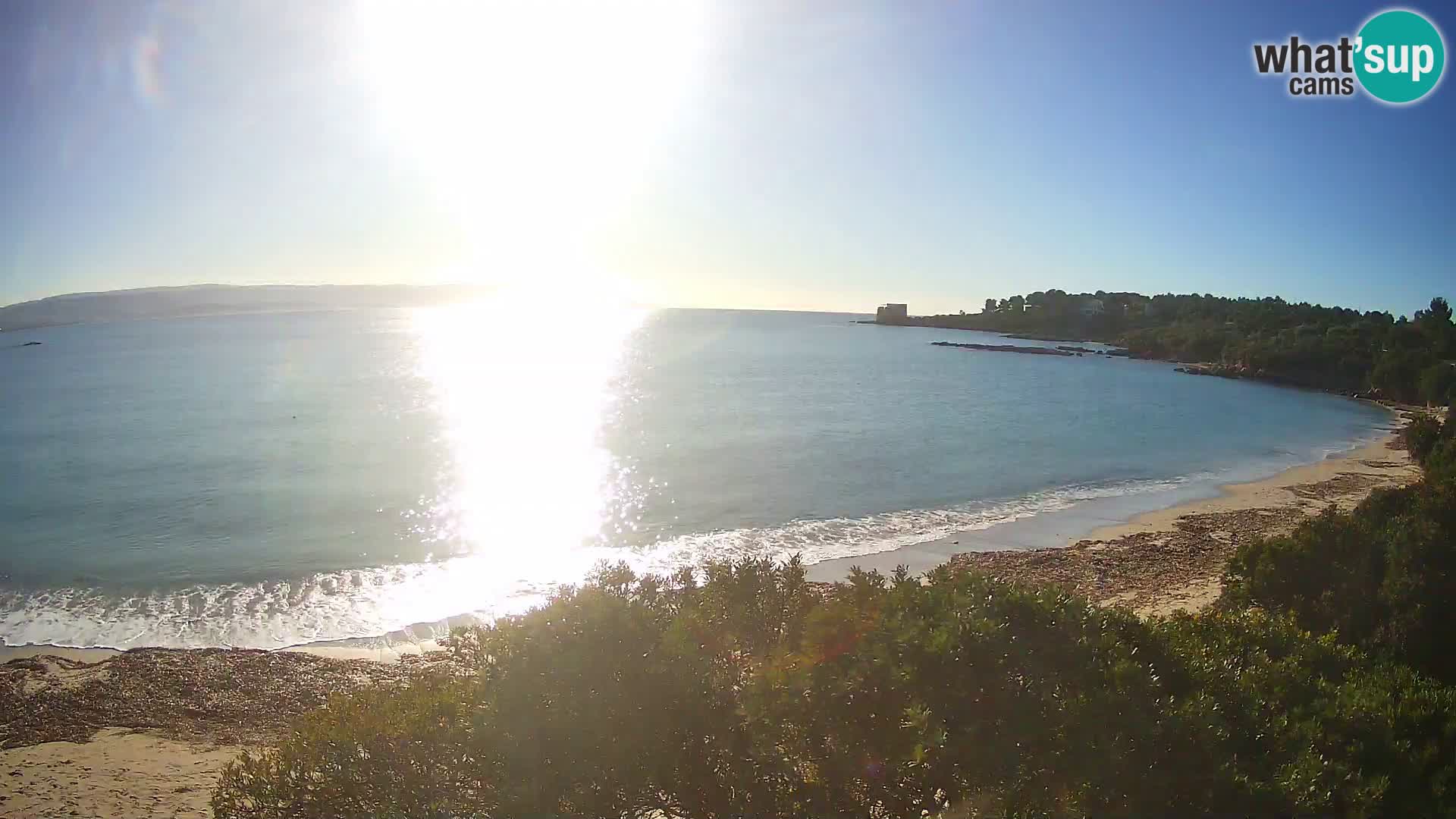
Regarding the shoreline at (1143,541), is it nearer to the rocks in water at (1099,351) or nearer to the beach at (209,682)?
the beach at (209,682)

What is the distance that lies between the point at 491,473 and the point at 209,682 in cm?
1843

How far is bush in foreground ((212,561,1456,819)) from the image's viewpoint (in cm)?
482

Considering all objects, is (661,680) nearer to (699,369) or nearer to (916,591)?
(916,591)

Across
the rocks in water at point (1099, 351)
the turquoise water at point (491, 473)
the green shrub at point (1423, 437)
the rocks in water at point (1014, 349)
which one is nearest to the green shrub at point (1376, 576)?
the turquoise water at point (491, 473)

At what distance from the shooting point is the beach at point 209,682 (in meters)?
9.45

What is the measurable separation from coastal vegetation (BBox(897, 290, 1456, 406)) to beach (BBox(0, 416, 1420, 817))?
45317 millimetres

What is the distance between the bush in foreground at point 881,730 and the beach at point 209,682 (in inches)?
195

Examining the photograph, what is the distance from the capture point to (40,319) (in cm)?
17788

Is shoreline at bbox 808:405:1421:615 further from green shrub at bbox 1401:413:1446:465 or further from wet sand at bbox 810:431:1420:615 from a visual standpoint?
green shrub at bbox 1401:413:1446:465

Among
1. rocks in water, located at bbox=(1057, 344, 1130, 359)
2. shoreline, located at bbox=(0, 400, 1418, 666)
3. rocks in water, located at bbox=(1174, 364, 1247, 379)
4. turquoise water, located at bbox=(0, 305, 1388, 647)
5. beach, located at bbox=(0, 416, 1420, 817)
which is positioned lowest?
shoreline, located at bbox=(0, 400, 1418, 666)

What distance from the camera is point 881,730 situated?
532cm

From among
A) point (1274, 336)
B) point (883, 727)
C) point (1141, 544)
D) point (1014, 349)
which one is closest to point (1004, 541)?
point (1141, 544)

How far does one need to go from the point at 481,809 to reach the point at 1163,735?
4384 millimetres

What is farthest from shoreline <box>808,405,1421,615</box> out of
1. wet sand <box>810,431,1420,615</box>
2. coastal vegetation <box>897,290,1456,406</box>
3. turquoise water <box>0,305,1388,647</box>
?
coastal vegetation <box>897,290,1456,406</box>
